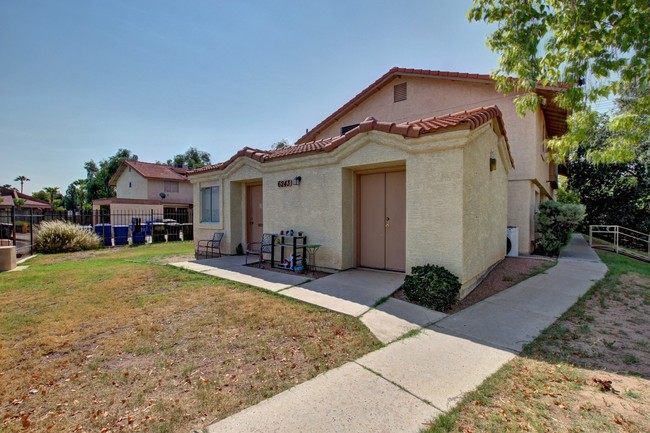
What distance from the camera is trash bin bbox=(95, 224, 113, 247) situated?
16009 millimetres

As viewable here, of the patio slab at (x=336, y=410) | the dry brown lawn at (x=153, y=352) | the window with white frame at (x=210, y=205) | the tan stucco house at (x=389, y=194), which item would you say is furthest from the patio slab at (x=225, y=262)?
the patio slab at (x=336, y=410)

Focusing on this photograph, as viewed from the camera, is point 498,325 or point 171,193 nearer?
point 498,325

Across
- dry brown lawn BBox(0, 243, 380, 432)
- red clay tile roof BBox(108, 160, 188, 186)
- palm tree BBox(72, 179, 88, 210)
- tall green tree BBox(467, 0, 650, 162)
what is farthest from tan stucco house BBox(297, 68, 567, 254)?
palm tree BBox(72, 179, 88, 210)

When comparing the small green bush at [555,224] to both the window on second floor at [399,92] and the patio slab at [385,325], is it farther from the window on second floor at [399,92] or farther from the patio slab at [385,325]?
the patio slab at [385,325]

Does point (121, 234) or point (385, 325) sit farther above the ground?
point (121, 234)

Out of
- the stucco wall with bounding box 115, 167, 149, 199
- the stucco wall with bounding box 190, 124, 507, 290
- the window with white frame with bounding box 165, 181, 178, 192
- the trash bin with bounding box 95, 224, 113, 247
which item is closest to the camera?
the stucco wall with bounding box 190, 124, 507, 290

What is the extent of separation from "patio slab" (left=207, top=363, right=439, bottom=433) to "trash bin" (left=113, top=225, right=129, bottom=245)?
1720 cm

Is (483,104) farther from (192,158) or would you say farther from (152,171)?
(192,158)

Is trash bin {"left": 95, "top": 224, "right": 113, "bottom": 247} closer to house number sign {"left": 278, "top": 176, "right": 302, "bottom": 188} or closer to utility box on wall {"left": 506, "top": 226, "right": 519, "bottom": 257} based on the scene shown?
house number sign {"left": 278, "top": 176, "right": 302, "bottom": 188}

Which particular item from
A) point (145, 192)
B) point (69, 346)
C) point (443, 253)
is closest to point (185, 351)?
point (69, 346)

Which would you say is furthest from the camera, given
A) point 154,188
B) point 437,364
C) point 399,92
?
point 154,188

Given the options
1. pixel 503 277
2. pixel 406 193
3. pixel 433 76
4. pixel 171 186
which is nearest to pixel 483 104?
pixel 433 76

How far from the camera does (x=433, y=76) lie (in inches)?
463

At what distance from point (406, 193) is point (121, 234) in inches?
643
